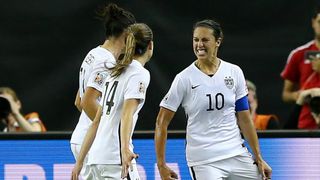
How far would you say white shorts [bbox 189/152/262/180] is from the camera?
799cm

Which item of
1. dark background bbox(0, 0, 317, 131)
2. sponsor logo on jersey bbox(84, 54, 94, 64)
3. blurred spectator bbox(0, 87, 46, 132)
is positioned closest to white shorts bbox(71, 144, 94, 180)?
sponsor logo on jersey bbox(84, 54, 94, 64)

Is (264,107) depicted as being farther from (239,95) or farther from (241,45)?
(239,95)

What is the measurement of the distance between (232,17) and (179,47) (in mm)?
568

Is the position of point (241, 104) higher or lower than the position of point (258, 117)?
higher

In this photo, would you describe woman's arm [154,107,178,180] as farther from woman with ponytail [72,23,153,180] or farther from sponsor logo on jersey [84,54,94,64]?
sponsor logo on jersey [84,54,94,64]

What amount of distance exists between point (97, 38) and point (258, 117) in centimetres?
165

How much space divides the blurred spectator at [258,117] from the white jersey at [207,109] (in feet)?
6.44

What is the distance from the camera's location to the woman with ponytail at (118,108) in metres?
7.51

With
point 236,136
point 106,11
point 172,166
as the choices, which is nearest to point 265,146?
point 172,166

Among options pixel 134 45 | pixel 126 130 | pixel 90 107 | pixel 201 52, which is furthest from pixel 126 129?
pixel 201 52

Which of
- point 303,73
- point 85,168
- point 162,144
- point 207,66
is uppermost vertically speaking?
point 207,66

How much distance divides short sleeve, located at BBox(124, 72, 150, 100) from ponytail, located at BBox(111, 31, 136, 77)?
0.10 m

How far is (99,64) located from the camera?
8.27m

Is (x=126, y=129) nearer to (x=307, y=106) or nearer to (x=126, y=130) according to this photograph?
(x=126, y=130)
